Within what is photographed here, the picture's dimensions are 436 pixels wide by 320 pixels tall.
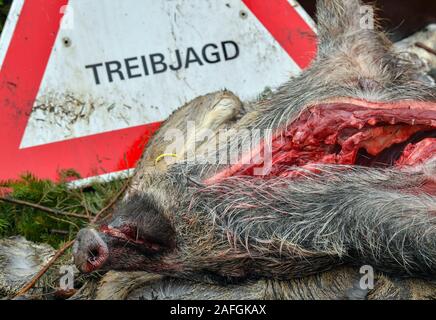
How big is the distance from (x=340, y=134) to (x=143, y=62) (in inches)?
59.6

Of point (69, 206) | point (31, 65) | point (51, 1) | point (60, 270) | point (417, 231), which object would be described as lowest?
point (417, 231)

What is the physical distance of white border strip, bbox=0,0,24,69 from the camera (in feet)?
15.8

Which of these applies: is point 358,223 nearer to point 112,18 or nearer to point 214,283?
point 214,283

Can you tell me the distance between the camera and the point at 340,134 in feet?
13.0

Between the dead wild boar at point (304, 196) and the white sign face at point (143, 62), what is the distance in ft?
3.17

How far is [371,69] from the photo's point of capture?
422 centimetres

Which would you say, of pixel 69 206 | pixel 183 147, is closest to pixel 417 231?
pixel 183 147

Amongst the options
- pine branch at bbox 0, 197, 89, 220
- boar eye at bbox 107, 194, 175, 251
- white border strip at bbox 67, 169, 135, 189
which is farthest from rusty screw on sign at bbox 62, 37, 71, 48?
boar eye at bbox 107, 194, 175, 251

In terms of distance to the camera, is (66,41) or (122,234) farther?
(66,41)

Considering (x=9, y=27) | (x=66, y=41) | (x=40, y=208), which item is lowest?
(x=40, y=208)

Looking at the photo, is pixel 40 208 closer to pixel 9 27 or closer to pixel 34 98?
pixel 34 98

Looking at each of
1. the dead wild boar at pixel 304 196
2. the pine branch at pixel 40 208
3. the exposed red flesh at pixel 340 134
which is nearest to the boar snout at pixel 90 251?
the dead wild boar at pixel 304 196

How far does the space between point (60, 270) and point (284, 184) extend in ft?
4.47

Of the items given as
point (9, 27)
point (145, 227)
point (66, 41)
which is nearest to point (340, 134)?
point (145, 227)
